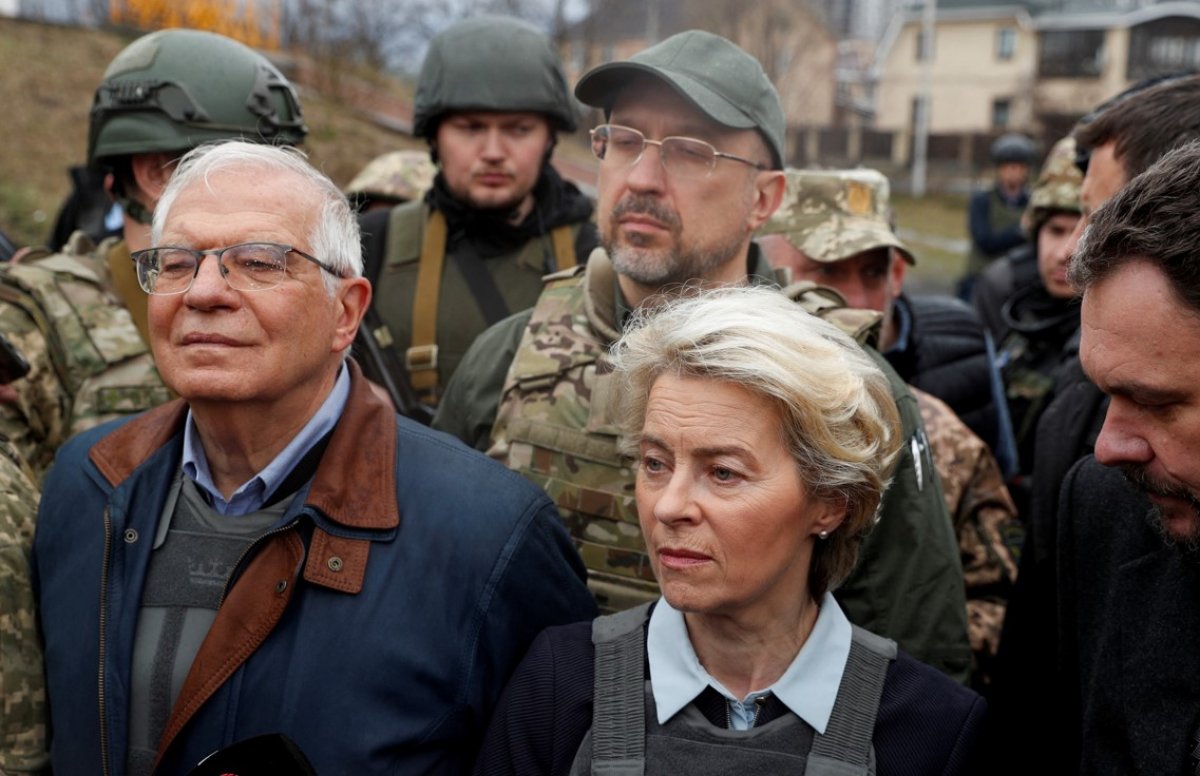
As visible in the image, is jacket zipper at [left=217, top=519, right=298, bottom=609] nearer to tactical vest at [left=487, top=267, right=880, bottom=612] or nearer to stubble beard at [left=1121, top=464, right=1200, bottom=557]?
tactical vest at [left=487, top=267, right=880, bottom=612]

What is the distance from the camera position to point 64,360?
3.49m

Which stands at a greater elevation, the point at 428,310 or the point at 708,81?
the point at 708,81

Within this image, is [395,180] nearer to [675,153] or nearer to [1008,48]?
[675,153]

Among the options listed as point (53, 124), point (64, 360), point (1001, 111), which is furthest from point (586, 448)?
point (1001, 111)

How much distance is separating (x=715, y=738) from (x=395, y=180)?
13.6 feet

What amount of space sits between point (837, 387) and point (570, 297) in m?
1.12

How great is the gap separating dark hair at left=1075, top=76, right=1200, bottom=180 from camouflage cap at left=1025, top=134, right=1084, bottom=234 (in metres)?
1.81

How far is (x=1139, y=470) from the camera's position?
223 centimetres

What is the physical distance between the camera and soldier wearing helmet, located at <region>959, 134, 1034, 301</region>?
34.7ft

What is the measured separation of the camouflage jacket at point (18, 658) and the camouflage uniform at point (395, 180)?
3.15 meters

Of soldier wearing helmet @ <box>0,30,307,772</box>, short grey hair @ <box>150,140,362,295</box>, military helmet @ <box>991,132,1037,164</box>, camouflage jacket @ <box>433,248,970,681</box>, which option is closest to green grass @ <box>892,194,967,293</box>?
military helmet @ <box>991,132,1037,164</box>

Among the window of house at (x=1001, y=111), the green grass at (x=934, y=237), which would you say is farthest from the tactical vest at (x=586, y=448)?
the window of house at (x=1001, y=111)

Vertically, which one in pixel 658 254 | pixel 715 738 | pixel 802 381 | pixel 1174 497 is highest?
pixel 658 254

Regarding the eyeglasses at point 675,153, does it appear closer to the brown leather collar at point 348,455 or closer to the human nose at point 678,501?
the brown leather collar at point 348,455
